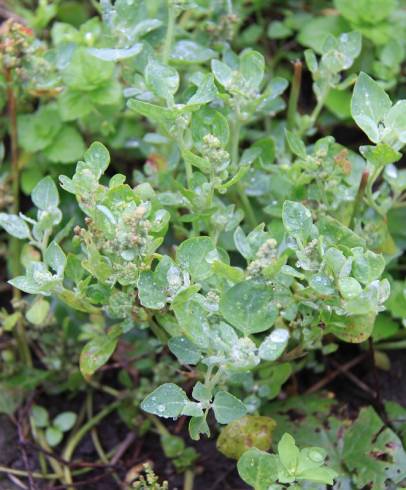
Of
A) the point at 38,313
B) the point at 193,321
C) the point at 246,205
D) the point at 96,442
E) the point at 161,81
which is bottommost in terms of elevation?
the point at 96,442

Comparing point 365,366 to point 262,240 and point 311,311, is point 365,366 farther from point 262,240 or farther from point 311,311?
point 262,240

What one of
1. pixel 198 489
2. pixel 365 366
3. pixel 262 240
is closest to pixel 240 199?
pixel 262 240

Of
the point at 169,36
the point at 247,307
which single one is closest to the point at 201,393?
the point at 247,307

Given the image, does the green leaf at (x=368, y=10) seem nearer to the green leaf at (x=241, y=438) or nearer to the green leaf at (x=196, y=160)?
the green leaf at (x=196, y=160)

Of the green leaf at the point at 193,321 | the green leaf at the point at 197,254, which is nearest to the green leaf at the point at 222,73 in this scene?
the green leaf at the point at 197,254

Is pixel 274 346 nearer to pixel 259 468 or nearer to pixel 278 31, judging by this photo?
pixel 259 468
